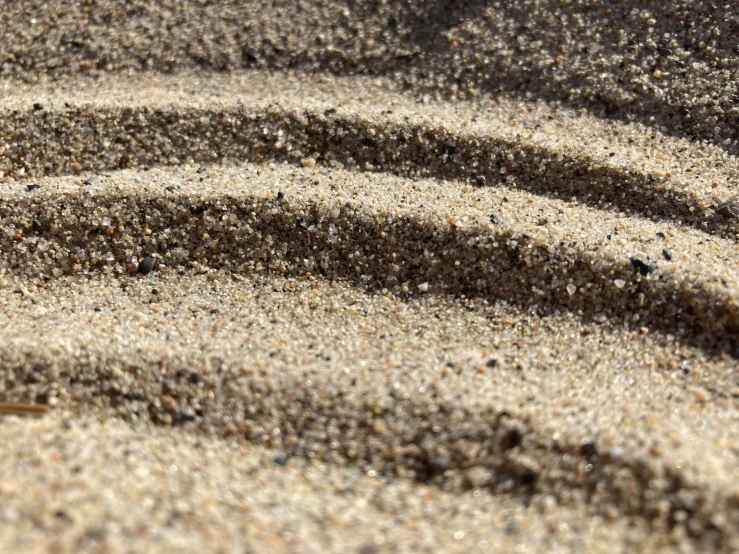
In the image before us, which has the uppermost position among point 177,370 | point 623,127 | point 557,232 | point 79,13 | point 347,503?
point 79,13

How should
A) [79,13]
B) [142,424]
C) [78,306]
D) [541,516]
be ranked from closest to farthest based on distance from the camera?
[541,516] < [142,424] < [78,306] < [79,13]

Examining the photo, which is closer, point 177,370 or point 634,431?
point 634,431

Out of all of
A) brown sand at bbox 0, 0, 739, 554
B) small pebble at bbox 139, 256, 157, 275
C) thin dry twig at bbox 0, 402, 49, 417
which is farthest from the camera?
small pebble at bbox 139, 256, 157, 275

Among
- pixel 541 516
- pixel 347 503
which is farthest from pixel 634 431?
pixel 347 503

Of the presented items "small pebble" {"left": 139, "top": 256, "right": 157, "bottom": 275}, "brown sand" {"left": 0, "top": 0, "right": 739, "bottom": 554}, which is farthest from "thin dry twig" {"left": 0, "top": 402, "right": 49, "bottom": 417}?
"small pebble" {"left": 139, "top": 256, "right": 157, "bottom": 275}

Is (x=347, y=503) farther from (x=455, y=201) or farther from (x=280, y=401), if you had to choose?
(x=455, y=201)

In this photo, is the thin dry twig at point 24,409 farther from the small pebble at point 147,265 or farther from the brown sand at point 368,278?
the small pebble at point 147,265

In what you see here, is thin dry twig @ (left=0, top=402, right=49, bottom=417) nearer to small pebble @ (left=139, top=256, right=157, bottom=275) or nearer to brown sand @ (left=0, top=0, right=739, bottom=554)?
brown sand @ (left=0, top=0, right=739, bottom=554)
